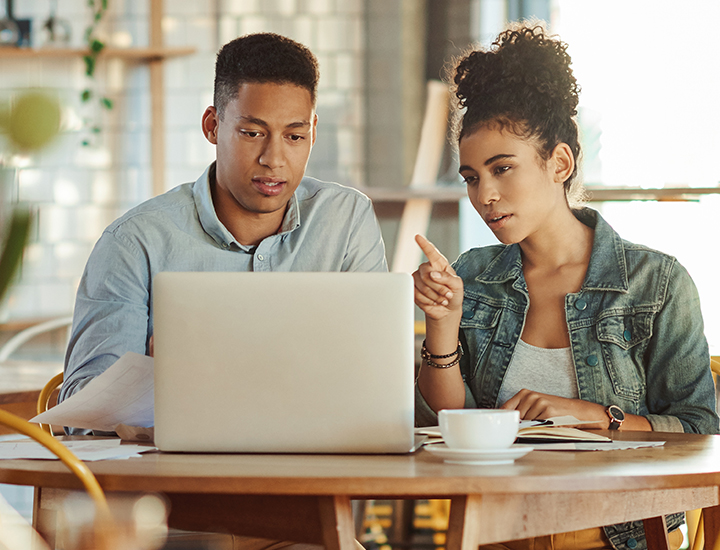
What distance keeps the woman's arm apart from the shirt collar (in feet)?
1.67

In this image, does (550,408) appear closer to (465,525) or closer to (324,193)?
(465,525)

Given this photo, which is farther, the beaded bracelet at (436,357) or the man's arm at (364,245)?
the man's arm at (364,245)

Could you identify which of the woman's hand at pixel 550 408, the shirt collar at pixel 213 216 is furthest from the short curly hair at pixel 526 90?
the woman's hand at pixel 550 408

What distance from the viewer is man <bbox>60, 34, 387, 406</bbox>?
1618 millimetres

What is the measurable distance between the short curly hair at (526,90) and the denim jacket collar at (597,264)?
0.12 m

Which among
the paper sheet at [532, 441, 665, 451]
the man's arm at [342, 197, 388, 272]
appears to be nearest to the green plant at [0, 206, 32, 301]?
the paper sheet at [532, 441, 665, 451]

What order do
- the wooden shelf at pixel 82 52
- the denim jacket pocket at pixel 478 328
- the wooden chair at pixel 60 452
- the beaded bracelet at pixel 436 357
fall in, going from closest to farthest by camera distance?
1. the wooden chair at pixel 60 452
2. the beaded bracelet at pixel 436 357
3. the denim jacket pocket at pixel 478 328
4. the wooden shelf at pixel 82 52

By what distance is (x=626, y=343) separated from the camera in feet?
4.55

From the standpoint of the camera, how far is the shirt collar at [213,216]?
1686 millimetres

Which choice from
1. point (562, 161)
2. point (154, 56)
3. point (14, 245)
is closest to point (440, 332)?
point (562, 161)

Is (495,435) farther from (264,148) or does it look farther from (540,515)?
(264,148)

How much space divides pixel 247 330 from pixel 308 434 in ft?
0.46

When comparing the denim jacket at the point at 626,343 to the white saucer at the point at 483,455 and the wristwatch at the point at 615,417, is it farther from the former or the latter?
the white saucer at the point at 483,455

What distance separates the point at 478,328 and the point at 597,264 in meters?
0.26
